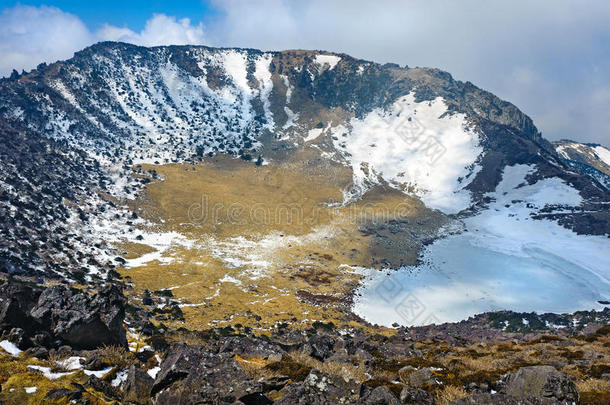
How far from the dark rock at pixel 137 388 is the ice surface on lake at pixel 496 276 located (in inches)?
2237

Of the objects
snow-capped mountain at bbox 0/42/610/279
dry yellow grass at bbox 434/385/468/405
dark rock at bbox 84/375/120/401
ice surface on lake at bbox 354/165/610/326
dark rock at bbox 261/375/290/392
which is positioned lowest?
ice surface on lake at bbox 354/165/610/326

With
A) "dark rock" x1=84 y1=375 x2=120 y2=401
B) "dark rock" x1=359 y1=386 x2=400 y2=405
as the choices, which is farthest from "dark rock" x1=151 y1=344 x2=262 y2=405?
"dark rock" x1=359 y1=386 x2=400 y2=405

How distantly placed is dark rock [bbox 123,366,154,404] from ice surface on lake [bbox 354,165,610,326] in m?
56.8

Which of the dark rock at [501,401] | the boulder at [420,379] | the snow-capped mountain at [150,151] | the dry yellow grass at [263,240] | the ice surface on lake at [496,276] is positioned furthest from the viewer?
the snow-capped mountain at [150,151]

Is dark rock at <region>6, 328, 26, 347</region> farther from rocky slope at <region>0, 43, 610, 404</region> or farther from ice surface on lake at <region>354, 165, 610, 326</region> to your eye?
ice surface on lake at <region>354, 165, 610, 326</region>

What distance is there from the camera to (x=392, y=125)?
190000mm

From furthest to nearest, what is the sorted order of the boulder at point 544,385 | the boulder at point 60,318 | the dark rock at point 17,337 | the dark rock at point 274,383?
1. the boulder at point 60,318
2. the dark rock at point 17,337
3. the dark rock at point 274,383
4. the boulder at point 544,385

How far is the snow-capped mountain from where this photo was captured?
71.1 m

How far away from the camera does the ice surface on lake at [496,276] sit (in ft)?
214

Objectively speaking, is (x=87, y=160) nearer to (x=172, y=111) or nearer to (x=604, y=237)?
(x=172, y=111)

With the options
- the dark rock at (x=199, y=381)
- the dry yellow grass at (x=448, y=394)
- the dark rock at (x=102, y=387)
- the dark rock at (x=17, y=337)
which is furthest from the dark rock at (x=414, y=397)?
the dark rock at (x=17, y=337)

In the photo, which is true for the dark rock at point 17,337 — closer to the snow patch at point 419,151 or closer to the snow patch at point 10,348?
the snow patch at point 10,348

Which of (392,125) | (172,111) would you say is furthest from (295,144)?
(172,111)

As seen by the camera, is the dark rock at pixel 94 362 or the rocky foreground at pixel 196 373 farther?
the dark rock at pixel 94 362
